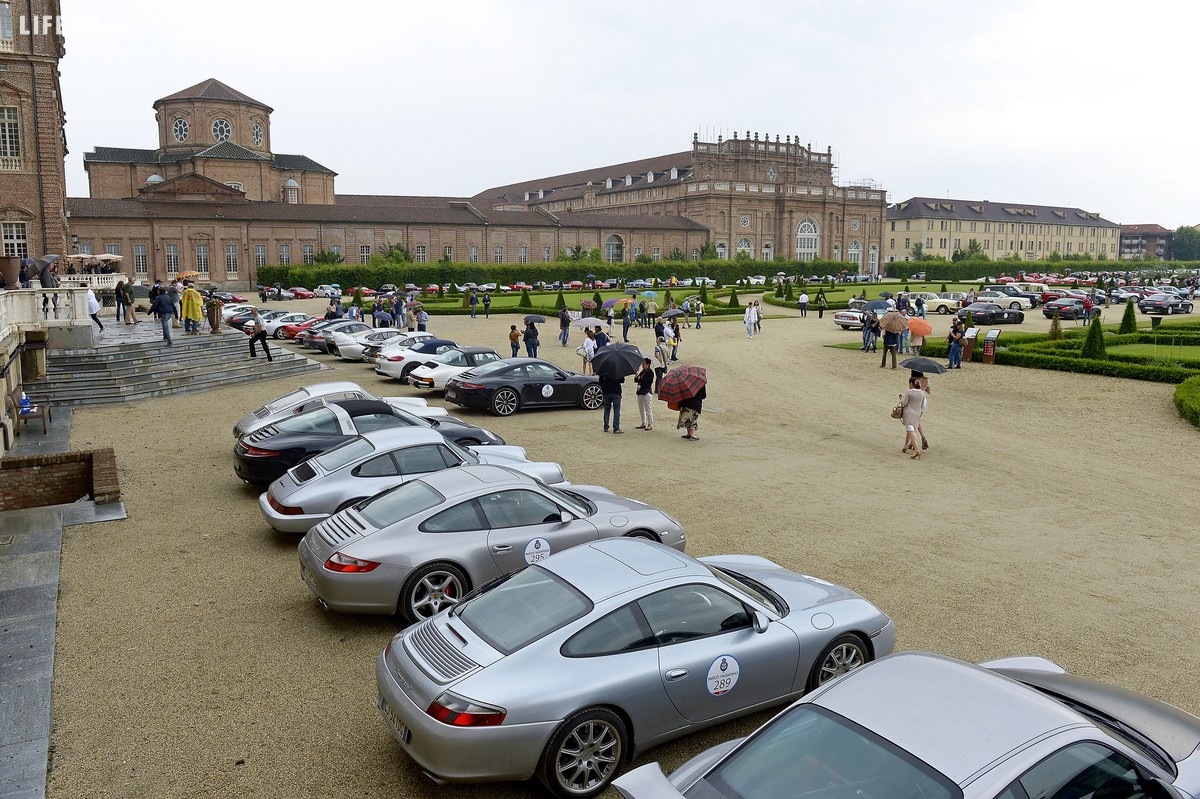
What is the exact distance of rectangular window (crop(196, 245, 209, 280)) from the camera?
6856 centimetres

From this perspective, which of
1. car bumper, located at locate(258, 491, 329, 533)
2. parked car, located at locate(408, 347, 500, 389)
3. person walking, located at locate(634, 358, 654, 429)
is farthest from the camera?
parked car, located at locate(408, 347, 500, 389)

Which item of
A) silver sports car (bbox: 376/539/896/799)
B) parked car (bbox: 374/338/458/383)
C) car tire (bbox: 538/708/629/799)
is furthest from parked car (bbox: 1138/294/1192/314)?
car tire (bbox: 538/708/629/799)

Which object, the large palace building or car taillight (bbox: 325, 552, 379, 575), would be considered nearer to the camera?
car taillight (bbox: 325, 552, 379, 575)

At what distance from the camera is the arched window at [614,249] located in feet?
289

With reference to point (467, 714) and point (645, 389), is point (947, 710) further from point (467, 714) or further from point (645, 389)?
point (645, 389)

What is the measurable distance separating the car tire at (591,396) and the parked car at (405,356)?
16.8ft

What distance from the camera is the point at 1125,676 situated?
7398mm

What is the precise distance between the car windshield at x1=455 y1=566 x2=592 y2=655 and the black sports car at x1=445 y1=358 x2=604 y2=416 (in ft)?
44.5

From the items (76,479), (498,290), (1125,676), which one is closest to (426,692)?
(1125,676)

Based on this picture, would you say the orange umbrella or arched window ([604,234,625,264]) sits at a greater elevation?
arched window ([604,234,625,264])

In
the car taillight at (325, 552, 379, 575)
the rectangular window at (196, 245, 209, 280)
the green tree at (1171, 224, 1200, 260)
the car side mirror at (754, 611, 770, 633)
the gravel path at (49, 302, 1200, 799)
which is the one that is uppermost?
the green tree at (1171, 224, 1200, 260)

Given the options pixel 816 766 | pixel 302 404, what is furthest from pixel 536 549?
pixel 302 404

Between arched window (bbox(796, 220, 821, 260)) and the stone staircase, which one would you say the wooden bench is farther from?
arched window (bbox(796, 220, 821, 260))

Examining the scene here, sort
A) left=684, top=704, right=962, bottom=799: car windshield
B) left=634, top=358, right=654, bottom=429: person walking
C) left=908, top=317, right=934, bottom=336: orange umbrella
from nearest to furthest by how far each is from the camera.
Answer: left=684, top=704, right=962, bottom=799: car windshield, left=634, top=358, right=654, bottom=429: person walking, left=908, top=317, right=934, bottom=336: orange umbrella
